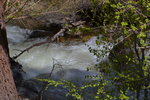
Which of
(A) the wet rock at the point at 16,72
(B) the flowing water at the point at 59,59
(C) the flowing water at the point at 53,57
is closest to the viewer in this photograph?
(A) the wet rock at the point at 16,72

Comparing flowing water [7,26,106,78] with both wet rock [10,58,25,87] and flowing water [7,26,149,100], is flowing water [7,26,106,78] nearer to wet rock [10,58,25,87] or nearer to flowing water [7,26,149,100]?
flowing water [7,26,149,100]

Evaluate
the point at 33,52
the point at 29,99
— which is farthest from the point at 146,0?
the point at 33,52

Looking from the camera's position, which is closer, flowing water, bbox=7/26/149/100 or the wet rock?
the wet rock

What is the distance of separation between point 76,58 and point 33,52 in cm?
153

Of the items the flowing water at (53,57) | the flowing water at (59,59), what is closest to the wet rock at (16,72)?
the flowing water at (59,59)

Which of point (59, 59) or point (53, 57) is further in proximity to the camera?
point (53, 57)

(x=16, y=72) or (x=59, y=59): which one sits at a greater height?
(x=16, y=72)

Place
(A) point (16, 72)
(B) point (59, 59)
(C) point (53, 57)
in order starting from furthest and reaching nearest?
(C) point (53, 57), (B) point (59, 59), (A) point (16, 72)

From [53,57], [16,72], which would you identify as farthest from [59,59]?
[16,72]

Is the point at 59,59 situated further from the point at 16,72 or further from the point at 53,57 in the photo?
the point at 16,72

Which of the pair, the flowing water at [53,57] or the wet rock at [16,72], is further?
the flowing water at [53,57]

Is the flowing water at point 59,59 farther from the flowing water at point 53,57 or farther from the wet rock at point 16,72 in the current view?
the wet rock at point 16,72

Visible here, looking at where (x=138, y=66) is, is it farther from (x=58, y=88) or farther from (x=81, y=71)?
(x=81, y=71)

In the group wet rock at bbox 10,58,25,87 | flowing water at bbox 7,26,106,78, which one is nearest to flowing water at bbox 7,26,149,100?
flowing water at bbox 7,26,106,78
